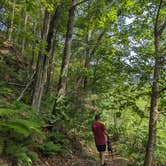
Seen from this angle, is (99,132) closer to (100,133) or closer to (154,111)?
(100,133)

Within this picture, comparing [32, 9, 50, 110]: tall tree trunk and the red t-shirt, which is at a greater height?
[32, 9, 50, 110]: tall tree trunk

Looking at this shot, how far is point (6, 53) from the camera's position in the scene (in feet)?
52.0

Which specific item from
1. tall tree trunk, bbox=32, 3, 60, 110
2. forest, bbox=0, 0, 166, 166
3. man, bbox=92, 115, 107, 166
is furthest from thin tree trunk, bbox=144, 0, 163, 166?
tall tree trunk, bbox=32, 3, 60, 110

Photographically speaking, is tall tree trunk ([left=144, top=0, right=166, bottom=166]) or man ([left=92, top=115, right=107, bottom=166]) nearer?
man ([left=92, top=115, right=107, bottom=166])

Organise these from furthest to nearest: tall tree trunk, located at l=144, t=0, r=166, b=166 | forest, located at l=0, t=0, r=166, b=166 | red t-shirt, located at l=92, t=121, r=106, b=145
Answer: tall tree trunk, located at l=144, t=0, r=166, b=166 → red t-shirt, located at l=92, t=121, r=106, b=145 → forest, located at l=0, t=0, r=166, b=166

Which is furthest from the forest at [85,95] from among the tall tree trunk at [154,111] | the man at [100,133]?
the man at [100,133]

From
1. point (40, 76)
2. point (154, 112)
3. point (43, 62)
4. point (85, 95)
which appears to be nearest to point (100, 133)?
A: point (154, 112)

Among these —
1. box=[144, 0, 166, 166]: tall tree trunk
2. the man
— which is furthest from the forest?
the man

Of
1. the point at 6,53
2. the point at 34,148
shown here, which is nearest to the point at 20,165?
the point at 34,148

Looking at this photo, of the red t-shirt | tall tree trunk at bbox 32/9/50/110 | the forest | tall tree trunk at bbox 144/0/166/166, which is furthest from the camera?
tall tree trunk at bbox 32/9/50/110

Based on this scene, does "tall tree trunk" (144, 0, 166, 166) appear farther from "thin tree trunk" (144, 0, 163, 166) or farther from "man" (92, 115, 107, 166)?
"man" (92, 115, 107, 166)

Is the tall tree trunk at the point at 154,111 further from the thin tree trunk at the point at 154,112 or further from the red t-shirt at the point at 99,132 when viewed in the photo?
the red t-shirt at the point at 99,132

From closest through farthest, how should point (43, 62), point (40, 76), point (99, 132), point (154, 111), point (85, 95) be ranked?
1. point (99, 132)
2. point (154, 111)
3. point (40, 76)
4. point (85, 95)
5. point (43, 62)

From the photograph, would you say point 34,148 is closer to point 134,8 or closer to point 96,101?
point 96,101
